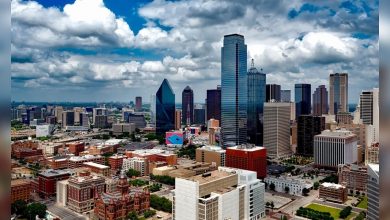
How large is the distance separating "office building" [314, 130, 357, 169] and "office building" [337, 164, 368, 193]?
248 centimetres

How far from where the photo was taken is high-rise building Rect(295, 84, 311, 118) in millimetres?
26422

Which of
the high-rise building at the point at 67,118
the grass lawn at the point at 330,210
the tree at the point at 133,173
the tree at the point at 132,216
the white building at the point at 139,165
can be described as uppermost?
the high-rise building at the point at 67,118

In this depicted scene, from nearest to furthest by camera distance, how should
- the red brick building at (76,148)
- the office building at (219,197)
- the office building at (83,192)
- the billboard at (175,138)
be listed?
the office building at (219,197)
the office building at (83,192)
the red brick building at (76,148)
the billboard at (175,138)

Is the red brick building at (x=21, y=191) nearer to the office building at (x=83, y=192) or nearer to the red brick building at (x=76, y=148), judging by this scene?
the office building at (x=83, y=192)

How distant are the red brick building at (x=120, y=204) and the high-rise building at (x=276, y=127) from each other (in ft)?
30.4

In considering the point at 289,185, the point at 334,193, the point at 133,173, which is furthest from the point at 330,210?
the point at 133,173

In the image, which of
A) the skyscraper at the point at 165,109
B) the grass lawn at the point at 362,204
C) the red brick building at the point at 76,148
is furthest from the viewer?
the skyscraper at the point at 165,109

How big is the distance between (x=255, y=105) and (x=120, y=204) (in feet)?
41.0

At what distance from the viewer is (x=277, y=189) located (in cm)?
1139

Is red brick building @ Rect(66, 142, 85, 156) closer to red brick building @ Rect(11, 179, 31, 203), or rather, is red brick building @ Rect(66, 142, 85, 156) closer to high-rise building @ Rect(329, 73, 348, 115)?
red brick building @ Rect(11, 179, 31, 203)

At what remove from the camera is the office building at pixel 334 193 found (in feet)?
32.5

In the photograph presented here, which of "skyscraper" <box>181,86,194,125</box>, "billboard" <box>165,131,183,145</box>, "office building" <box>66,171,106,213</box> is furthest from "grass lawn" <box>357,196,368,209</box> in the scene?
"skyscraper" <box>181,86,194,125</box>

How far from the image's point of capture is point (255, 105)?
19578 mm

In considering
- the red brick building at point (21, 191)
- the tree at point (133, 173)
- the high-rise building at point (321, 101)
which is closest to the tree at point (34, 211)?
the red brick building at point (21, 191)
